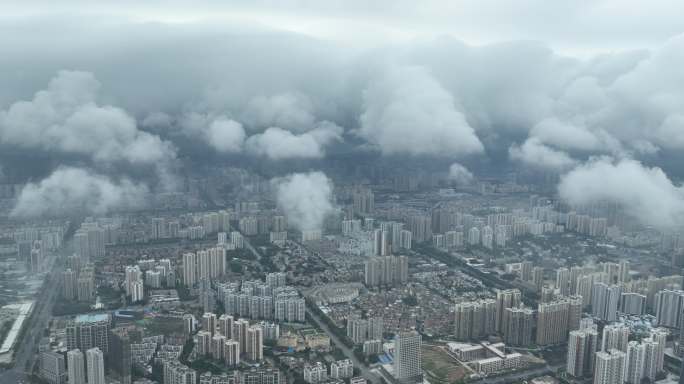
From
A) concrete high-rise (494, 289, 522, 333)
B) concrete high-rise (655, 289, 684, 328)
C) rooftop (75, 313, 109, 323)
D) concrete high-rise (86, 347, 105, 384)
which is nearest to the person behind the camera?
concrete high-rise (86, 347, 105, 384)

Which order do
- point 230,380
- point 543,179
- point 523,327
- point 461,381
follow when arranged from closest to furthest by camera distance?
point 230,380 < point 461,381 < point 523,327 < point 543,179

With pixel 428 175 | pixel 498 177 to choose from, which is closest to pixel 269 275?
pixel 428 175

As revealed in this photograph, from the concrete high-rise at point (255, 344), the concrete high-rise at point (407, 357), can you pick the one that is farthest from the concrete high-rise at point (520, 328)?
the concrete high-rise at point (255, 344)

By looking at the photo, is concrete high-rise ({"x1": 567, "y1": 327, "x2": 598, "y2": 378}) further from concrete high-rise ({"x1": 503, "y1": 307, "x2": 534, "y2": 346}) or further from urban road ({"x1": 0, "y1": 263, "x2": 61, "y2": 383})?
urban road ({"x1": 0, "y1": 263, "x2": 61, "y2": 383})

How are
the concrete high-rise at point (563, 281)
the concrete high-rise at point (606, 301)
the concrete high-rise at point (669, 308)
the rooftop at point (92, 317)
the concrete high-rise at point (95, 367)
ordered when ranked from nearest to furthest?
1. the concrete high-rise at point (95, 367)
2. the rooftop at point (92, 317)
3. the concrete high-rise at point (669, 308)
4. the concrete high-rise at point (606, 301)
5. the concrete high-rise at point (563, 281)

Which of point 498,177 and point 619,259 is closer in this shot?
point 619,259

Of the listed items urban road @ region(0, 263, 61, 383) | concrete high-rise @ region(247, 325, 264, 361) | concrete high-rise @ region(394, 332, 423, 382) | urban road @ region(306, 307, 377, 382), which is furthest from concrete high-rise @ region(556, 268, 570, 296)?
urban road @ region(0, 263, 61, 383)

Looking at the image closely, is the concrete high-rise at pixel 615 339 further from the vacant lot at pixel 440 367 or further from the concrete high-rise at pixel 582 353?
the vacant lot at pixel 440 367

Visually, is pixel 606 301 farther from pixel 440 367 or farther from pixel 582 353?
pixel 440 367

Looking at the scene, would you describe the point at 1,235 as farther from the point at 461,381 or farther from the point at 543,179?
the point at 543,179

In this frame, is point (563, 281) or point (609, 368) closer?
point (609, 368)

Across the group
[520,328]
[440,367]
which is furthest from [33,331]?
[520,328]
